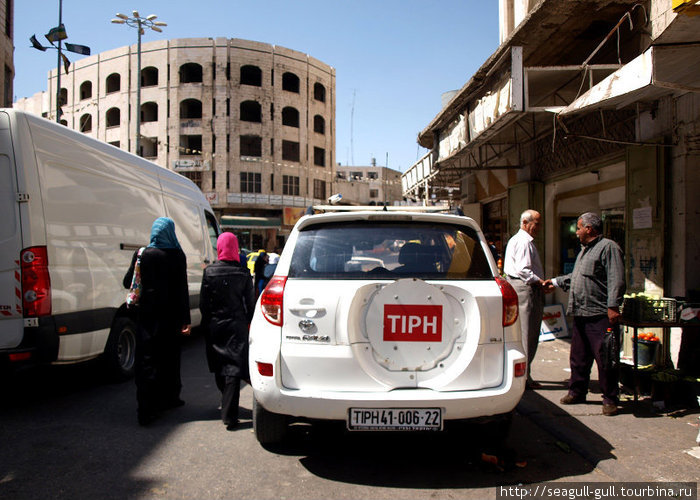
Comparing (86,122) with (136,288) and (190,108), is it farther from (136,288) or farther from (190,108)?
(136,288)

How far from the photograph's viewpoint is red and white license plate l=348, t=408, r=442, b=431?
3020 mm

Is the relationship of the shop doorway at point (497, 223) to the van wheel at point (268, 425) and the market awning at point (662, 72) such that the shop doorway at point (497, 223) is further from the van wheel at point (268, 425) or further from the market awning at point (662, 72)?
the van wheel at point (268, 425)

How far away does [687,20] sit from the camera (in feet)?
12.8

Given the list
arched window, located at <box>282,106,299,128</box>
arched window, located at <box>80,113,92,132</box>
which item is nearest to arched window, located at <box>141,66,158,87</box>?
arched window, located at <box>80,113,92,132</box>

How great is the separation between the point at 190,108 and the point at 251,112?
468 centimetres

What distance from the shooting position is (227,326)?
4277 millimetres

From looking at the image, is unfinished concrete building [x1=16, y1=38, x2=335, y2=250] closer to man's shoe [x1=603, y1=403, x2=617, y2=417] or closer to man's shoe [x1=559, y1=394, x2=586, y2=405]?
man's shoe [x1=559, y1=394, x2=586, y2=405]

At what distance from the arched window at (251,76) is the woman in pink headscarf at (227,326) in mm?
38427

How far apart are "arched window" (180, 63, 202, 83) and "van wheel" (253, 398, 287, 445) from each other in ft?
130

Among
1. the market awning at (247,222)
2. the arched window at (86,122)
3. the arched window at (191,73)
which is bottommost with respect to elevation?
the market awning at (247,222)

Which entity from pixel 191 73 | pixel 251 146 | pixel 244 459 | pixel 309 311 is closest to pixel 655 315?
pixel 309 311

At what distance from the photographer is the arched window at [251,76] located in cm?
4000

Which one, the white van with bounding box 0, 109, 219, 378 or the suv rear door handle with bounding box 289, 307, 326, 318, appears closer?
the suv rear door handle with bounding box 289, 307, 326, 318

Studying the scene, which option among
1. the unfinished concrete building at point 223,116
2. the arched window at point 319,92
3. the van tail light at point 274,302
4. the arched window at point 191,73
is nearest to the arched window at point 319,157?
the unfinished concrete building at point 223,116
